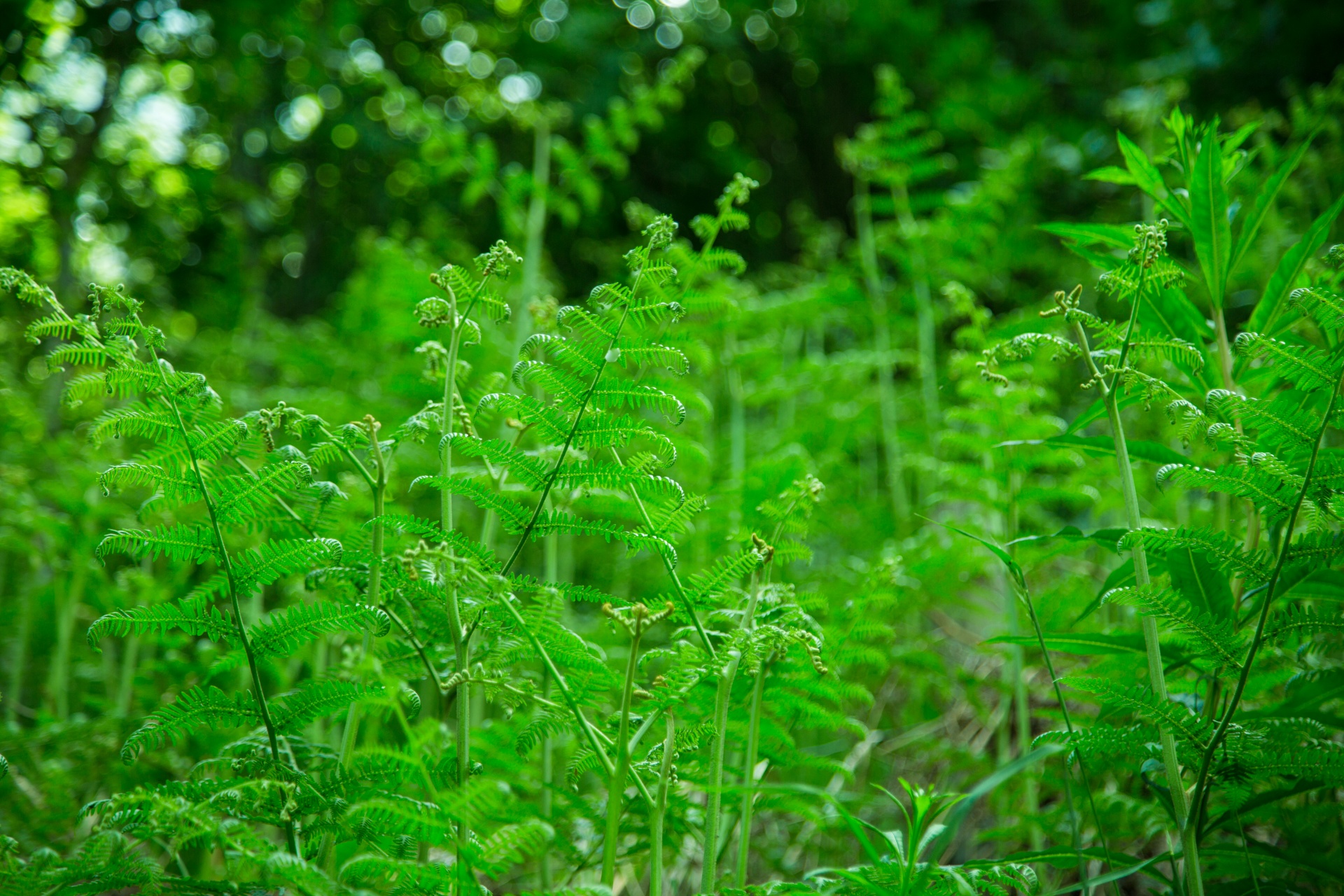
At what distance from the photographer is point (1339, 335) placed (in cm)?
142

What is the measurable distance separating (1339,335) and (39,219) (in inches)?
179

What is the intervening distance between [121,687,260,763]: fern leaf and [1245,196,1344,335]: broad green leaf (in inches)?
69.2

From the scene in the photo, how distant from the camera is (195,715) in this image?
1.28 metres

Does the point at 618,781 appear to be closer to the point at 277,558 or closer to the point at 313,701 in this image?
the point at 313,701

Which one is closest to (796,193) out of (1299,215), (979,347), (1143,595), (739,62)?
(739,62)

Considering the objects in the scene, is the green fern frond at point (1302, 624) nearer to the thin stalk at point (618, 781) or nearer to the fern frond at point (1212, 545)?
the fern frond at point (1212, 545)

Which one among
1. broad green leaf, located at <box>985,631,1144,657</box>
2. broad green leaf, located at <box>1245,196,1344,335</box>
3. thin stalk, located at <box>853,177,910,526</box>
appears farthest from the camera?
thin stalk, located at <box>853,177,910,526</box>

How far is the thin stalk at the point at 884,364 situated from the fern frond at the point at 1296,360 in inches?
69.0

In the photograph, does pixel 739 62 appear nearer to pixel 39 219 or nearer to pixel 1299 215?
pixel 1299 215

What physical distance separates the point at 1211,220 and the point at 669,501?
1.11 m

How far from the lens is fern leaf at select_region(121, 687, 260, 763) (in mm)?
1240

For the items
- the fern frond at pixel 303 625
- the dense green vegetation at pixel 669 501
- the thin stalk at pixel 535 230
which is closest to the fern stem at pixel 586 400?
the dense green vegetation at pixel 669 501

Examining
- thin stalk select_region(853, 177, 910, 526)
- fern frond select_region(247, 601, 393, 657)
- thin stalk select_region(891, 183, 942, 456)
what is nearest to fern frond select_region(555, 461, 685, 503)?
fern frond select_region(247, 601, 393, 657)

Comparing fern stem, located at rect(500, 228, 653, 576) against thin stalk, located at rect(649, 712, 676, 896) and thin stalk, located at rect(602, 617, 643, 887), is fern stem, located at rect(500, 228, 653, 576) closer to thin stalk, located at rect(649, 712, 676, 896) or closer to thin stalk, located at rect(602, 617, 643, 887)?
thin stalk, located at rect(602, 617, 643, 887)
